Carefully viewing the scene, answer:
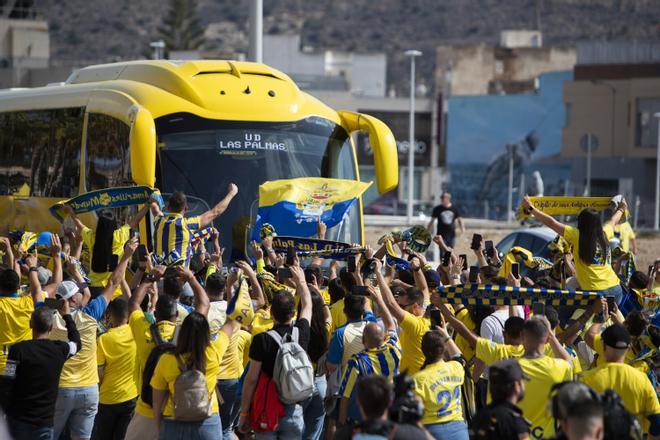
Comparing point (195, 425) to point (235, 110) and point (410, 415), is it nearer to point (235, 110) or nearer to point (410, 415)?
point (410, 415)

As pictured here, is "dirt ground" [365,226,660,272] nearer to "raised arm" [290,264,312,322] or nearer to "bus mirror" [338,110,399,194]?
"bus mirror" [338,110,399,194]

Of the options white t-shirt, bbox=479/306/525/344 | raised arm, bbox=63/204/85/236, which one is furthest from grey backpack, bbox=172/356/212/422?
raised arm, bbox=63/204/85/236

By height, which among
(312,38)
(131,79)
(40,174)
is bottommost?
(40,174)

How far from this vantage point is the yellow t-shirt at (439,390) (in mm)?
7891

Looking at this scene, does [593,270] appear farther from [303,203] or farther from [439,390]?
[303,203]

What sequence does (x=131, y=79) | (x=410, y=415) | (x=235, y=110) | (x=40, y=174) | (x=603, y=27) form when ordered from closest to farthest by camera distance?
(x=410, y=415), (x=235, y=110), (x=131, y=79), (x=40, y=174), (x=603, y=27)

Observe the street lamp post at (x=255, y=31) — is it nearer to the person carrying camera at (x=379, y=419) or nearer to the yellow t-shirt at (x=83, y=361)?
the yellow t-shirt at (x=83, y=361)

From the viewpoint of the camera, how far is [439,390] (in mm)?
7938

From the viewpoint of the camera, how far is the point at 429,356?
7.97 meters

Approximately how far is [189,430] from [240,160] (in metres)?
7.65

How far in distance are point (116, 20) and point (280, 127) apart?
137146mm

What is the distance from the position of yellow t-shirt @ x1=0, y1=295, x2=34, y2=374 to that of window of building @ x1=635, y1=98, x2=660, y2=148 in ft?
161

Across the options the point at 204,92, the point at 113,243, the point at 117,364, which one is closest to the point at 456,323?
the point at 117,364

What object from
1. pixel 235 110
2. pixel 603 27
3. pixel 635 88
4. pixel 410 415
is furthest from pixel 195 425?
pixel 603 27
